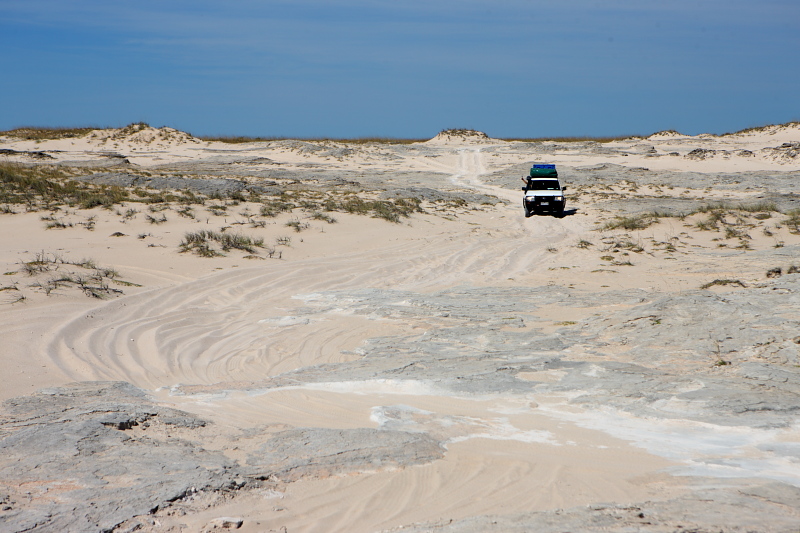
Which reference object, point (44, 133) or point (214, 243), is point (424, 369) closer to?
point (214, 243)

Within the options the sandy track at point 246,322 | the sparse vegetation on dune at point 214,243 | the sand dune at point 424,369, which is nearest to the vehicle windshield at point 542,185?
the sand dune at point 424,369

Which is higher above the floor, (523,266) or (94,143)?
(94,143)

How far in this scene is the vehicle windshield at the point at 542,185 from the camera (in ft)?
82.4

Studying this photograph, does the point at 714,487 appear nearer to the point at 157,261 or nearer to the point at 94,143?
the point at 157,261

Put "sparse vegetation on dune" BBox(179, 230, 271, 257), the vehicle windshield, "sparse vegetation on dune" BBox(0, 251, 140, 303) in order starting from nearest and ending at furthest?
"sparse vegetation on dune" BBox(0, 251, 140, 303) → "sparse vegetation on dune" BBox(179, 230, 271, 257) → the vehicle windshield

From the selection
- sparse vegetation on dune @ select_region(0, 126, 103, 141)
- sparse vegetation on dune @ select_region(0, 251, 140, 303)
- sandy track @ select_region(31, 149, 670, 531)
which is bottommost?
sandy track @ select_region(31, 149, 670, 531)

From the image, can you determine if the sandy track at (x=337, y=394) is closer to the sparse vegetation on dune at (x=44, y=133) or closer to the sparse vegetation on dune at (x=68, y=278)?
the sparse vegetation on dune at (x=68, y=278)

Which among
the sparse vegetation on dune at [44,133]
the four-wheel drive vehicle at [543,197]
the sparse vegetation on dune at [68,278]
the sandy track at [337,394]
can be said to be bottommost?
the sandy track at [337,394]

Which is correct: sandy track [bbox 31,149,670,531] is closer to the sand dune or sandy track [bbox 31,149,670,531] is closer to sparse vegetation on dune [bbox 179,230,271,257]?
the sand dune

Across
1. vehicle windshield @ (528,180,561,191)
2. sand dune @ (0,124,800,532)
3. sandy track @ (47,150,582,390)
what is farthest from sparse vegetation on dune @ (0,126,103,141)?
sandy track @ (47,150,582,390)

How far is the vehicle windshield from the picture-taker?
25109mm

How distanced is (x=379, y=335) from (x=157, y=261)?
6.99 m

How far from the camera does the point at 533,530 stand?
356cm

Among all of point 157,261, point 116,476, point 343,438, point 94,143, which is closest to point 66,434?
point 116,476
